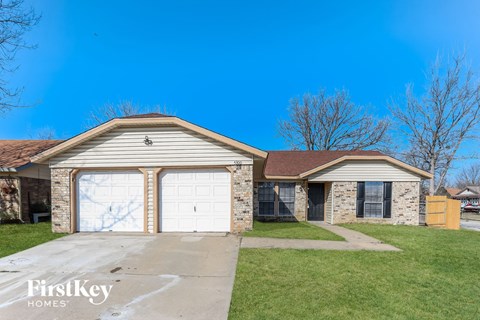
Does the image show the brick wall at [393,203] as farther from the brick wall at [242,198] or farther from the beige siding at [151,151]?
the beige siding at [151,151]

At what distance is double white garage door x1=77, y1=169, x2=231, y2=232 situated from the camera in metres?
9.34

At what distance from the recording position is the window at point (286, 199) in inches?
558

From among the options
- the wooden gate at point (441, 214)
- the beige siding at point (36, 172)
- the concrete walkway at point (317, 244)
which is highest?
the beige siding at point (36, 172)

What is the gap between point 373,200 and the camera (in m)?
13.7

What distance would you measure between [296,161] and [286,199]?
3.29 m

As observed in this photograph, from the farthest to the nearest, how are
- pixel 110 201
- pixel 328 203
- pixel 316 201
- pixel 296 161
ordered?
1. pixel 296 161
2. pixel 316 201
3. pixel 328 203
4. pixel 110 201

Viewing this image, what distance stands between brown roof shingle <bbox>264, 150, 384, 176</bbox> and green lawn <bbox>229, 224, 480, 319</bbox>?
771 cm

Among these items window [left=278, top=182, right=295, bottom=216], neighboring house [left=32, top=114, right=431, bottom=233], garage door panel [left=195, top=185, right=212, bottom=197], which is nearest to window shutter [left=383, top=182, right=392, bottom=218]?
window [left=278, top=182, right=295, bottom=216]

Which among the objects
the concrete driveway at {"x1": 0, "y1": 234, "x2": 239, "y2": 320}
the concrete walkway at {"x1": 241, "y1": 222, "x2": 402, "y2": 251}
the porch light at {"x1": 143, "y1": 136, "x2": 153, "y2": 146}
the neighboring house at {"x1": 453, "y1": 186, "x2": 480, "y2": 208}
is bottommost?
the neighboring house at {"x1": 453, "y1": 186, "x2": 480, "y2": 208}

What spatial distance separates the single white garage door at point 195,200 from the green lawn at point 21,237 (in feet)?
12.6

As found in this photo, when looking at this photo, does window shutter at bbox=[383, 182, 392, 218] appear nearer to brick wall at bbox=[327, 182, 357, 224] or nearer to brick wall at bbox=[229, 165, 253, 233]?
brick wall at bbox=[327, 182, 357, 224]

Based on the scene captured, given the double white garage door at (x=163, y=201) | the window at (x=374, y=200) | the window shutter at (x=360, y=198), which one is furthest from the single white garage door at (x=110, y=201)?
the window at (x=374, y=200)

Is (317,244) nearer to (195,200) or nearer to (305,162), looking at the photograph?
(195,200)

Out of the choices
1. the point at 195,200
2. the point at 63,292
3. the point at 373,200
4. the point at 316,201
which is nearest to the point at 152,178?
the point at 195,200
